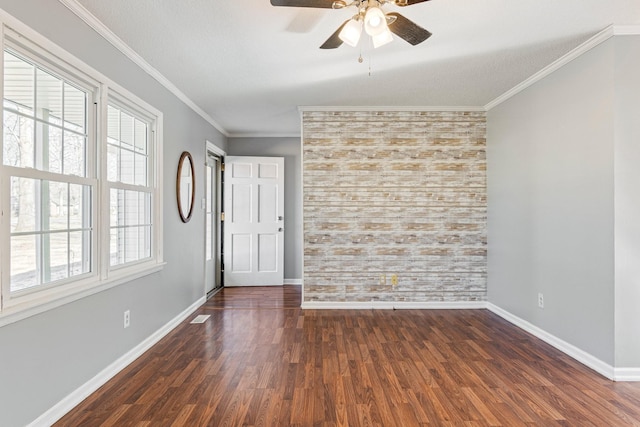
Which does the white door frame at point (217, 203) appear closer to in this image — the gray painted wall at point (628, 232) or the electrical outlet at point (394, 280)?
the electrical outlet at point (394, 280)

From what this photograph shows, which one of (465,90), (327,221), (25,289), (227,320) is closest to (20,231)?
(25,289)

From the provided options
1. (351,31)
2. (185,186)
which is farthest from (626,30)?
(185,186)

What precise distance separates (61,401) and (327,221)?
2.91m

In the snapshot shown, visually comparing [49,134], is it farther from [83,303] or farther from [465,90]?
[465,90]

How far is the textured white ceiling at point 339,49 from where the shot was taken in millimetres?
2170

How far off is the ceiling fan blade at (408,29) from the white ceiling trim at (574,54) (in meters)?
1.50

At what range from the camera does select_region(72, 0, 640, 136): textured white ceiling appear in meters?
2.17

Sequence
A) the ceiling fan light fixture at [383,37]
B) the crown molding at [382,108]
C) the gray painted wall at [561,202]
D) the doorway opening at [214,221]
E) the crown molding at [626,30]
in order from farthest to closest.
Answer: the doorway opening at [214,221] < the crown molding at [382,108] < the gray painted wall at [561,202] < the crown molding at [626,30] < the ceiling fan light fixture at [383,37]

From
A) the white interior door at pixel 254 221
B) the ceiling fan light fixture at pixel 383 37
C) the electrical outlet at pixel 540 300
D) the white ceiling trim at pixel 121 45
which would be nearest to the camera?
the ceiling fan light fixture at pixel 383 37

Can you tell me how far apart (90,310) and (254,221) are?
3134 millimetres

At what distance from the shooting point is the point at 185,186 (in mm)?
3855

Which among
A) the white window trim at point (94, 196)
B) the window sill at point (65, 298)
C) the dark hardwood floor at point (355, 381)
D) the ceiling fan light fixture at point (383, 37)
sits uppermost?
the ceiling fan light fixture at point (383, 37)

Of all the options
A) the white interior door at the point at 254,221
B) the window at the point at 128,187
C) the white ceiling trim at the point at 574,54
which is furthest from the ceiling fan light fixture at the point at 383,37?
the white interior door at the point at 254,221

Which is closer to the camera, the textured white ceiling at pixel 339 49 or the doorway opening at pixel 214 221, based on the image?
the textured white ceiling at pixel 339 49
